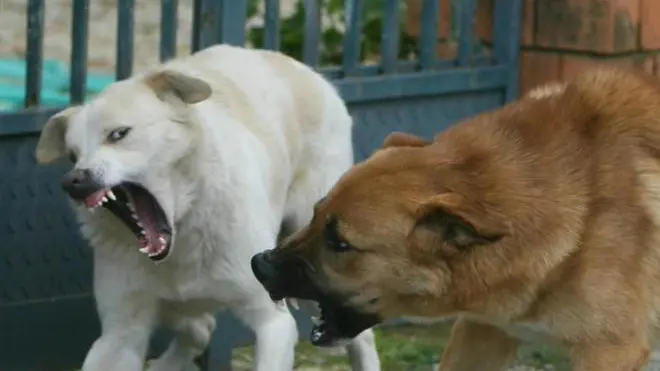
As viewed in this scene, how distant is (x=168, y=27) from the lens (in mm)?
5680

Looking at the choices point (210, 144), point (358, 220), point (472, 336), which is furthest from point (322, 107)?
point (358, 220)

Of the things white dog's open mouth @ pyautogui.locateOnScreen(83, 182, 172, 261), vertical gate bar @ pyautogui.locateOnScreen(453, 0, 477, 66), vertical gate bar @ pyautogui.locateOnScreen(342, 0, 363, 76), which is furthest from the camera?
vertical gate bar @ pyautogui.locateOnScreen(453, 0, 477, 66)

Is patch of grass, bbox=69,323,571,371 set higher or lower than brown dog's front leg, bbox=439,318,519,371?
lower

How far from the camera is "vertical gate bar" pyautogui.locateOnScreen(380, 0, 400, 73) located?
6.31 meters

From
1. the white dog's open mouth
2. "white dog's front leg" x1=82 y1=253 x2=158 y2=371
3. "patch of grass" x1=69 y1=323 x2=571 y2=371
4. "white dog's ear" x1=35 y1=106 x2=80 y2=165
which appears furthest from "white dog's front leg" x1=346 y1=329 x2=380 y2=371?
"white dog's ear" x1=35 y1=106 x2=80 y2=165

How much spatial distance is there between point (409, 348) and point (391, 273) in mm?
2374

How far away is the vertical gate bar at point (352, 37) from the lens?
6172 millimetres

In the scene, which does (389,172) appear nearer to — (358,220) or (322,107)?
(358,220)

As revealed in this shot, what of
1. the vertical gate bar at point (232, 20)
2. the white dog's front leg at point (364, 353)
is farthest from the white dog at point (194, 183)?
the white dog's front leg at point (364, 353)

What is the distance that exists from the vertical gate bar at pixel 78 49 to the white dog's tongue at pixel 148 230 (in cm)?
129

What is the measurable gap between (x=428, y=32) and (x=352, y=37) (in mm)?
423

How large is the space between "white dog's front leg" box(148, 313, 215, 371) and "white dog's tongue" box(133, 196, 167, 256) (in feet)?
2.83

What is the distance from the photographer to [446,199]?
3672mm

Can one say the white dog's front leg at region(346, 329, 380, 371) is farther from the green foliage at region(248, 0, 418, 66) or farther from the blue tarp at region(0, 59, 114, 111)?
the green foliage at region(248, 0, 418, 66)
